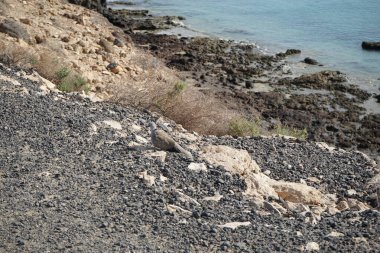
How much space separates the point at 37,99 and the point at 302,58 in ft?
54.2

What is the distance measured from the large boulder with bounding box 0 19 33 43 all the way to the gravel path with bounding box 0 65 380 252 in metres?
6.28

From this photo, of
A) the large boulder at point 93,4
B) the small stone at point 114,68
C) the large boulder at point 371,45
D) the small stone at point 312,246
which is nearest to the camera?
the small stone at point 312,246

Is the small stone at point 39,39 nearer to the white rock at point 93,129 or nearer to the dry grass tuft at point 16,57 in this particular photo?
the dry grass tuft at point 16,57

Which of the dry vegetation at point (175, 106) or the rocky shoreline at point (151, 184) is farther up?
the rocky shoreline at point (151, 184)

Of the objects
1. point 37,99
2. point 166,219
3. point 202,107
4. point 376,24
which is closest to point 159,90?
point 202,107

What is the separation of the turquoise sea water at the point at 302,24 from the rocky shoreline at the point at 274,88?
1.41 metres

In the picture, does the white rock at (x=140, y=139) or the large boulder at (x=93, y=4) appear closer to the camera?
the white rock at (x=140, y=139)

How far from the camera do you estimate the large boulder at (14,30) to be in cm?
1472

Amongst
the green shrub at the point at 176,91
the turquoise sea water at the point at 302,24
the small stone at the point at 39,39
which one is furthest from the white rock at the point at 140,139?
the turquoise sea water at the point at 302,24

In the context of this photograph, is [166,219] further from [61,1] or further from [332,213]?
[61,1]

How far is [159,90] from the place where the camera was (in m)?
11.8

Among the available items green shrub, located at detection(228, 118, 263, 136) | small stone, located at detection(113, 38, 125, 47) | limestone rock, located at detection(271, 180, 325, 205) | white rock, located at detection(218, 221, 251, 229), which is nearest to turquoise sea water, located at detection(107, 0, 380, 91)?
small stone, located at detection(113, 38, 125, 47)

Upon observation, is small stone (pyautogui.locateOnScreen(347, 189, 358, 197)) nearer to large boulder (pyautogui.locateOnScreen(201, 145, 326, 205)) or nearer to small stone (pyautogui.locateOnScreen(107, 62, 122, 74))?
large boulder (pyautogui.locateOnScreen(201, 145, 326, 205))

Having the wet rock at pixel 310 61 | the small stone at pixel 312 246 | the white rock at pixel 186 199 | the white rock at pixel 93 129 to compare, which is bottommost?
the wet rock at pixel 310 61
